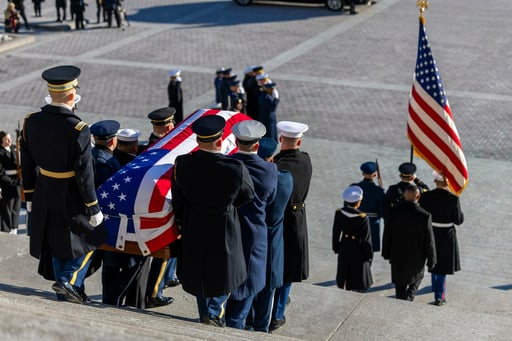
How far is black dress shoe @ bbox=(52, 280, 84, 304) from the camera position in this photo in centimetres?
583

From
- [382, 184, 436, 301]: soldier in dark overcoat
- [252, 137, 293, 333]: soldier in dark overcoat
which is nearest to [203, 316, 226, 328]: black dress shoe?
[252, 137, 293, 333]: soldier in dark overcoat

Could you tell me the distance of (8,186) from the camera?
10008mm

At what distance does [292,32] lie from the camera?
75.2 ft

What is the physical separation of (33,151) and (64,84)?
1.64 ft

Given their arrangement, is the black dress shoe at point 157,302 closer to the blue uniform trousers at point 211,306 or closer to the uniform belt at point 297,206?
the blue uniform trousers at point 211,306

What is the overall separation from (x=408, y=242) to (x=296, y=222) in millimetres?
1955

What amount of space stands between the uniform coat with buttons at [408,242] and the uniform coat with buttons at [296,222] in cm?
171

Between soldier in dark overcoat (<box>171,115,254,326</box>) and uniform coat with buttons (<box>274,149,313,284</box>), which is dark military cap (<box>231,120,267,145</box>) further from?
uniform coat with buttons (<box>274,149,313,284</box>)

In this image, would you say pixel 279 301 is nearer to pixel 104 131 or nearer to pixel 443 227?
pixel 104 131

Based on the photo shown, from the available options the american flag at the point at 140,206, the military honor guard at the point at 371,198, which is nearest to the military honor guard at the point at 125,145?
the american flag at the point at 140,206

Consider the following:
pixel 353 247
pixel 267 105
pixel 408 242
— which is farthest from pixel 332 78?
pixel 408 242

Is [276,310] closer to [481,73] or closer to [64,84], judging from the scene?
[64,84]

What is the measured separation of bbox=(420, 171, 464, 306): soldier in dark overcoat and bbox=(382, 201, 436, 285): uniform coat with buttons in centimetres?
35

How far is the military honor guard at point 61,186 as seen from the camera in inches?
219
